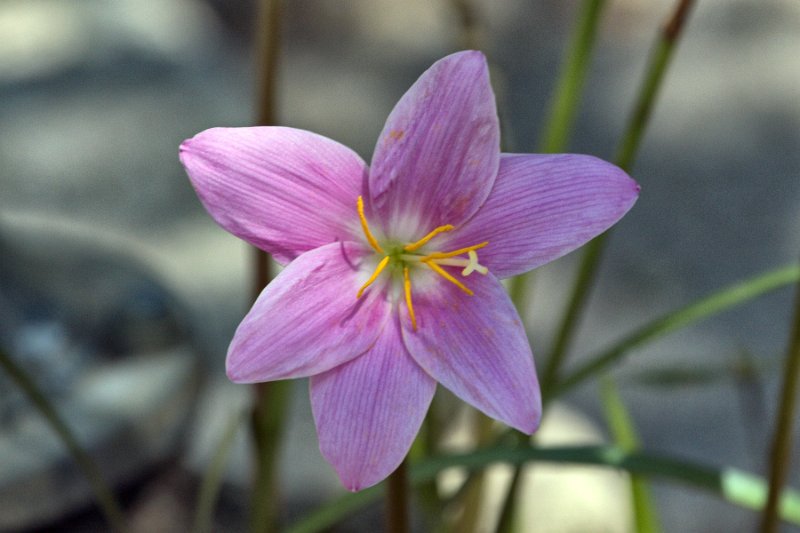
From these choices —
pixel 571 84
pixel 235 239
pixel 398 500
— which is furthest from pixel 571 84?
pixel 235 239

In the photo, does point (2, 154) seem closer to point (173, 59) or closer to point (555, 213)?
point (173, 59)

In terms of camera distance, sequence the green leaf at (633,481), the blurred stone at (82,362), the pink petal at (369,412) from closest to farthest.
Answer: the pink petal at (369,412) < the green leaf at (633,481) < the blurred stone at (82,362)

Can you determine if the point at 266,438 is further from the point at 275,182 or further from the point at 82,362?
the point at 82,362

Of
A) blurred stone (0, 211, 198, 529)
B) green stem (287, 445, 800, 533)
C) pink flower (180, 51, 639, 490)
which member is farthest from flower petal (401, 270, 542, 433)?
blurred stone (0, 211, 198, 529)

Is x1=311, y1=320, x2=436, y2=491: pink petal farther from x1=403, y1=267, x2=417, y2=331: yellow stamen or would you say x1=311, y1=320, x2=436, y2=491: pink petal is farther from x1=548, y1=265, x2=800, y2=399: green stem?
x1=548, y1=265, x2=800, y2=399: green stem

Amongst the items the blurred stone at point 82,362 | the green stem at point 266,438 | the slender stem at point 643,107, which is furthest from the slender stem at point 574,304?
the blurred stone at point 82,362

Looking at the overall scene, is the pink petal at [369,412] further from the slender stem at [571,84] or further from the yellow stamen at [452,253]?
the slender stem at [571,84]
